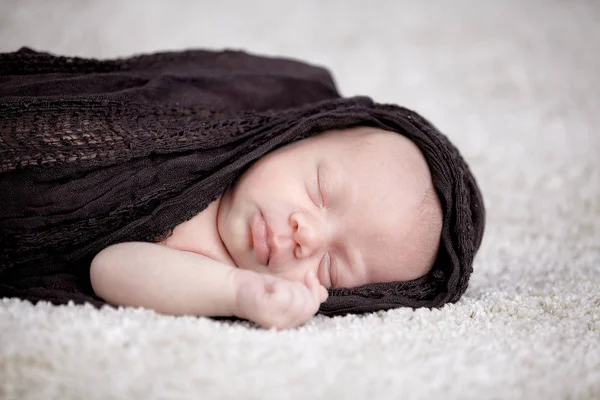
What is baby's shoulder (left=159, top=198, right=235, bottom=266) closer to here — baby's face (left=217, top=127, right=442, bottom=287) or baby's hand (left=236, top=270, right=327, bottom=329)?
baby's face (left=217, top=127, right=442, bottom=287)

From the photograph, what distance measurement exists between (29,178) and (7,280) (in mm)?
208

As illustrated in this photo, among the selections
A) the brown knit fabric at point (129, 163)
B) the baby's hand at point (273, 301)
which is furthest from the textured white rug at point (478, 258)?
the brown knit fabric at point (129, 163)

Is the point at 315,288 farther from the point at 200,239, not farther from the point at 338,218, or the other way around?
the point at 200,239

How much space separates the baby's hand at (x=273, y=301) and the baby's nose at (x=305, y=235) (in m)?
0.16

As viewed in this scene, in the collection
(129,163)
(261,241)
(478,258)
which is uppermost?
(129,163)

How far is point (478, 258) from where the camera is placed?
170 cm

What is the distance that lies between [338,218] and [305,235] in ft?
0.33

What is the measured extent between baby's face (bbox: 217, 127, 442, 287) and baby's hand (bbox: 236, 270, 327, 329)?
0.17 meters

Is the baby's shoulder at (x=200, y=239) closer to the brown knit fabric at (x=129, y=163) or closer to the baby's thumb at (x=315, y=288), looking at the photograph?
the brown knit fabric at (x=129, y=163)

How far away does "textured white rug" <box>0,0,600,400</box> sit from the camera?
854 mm

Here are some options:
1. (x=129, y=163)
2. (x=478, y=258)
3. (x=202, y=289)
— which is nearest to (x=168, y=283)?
(x=202, y=289)

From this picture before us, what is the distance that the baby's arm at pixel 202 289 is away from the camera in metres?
1.06

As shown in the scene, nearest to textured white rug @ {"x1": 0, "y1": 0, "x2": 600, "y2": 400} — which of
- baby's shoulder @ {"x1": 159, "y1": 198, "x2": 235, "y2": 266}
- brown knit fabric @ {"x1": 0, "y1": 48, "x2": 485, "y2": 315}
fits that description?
brown knit fabric @ {"x1": 0, "y1": 48, "x2": 485, "y2": 315}

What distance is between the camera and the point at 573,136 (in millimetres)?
2221
